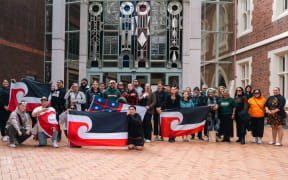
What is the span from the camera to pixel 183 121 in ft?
34.2

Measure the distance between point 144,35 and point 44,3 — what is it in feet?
26.5

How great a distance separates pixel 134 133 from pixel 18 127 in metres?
3.32

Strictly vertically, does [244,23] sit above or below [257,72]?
above

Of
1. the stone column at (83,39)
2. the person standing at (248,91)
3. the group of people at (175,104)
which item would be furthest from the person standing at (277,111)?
the stone column at (83,39)

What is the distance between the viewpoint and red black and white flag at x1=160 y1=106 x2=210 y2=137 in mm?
10344

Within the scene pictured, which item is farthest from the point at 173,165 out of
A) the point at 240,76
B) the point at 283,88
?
the point at 240,76

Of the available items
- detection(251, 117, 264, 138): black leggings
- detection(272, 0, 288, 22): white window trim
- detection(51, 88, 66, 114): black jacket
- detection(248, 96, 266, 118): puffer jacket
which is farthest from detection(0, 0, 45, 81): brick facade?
detection(272, 0, 288, 22): white window trim

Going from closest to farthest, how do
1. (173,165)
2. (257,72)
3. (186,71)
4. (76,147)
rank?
(173,165)
(76,147)
(257,72)
(186,71)

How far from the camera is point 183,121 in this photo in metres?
10.4

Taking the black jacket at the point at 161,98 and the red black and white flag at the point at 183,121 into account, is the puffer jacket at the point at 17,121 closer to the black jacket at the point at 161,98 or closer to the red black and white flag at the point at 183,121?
the black jacket at the point at 161,98

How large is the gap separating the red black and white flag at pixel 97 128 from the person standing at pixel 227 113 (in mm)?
3671

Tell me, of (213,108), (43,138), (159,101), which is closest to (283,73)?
(213,108)

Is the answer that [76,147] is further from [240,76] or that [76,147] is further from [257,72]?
[240,76]

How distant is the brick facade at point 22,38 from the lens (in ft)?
61.6
